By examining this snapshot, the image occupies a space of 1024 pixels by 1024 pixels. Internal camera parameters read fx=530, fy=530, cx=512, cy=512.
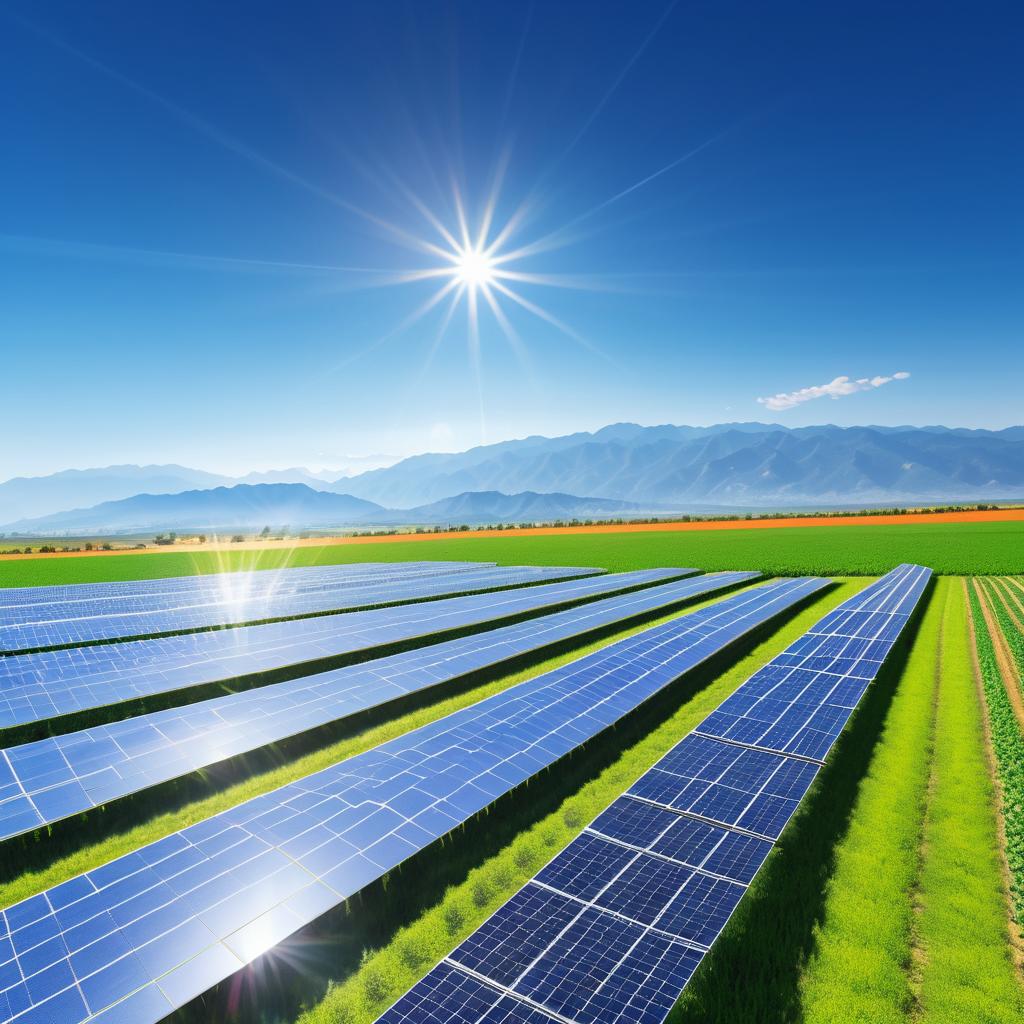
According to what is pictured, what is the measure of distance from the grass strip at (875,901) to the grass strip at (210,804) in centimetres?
693

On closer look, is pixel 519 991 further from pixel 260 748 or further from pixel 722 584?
pixel 722 584

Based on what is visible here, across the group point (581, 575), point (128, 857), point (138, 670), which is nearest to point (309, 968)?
point (128, 857)

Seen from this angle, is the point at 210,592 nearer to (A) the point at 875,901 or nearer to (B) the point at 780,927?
(B) the point at 780,927

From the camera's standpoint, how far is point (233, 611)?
1986cm

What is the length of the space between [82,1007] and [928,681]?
15.8 m

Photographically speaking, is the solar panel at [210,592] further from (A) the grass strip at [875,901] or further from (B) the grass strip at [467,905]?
(A) the grass strip at [875,901]

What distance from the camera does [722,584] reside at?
1017 inches

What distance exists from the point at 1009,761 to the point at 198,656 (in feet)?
53.9

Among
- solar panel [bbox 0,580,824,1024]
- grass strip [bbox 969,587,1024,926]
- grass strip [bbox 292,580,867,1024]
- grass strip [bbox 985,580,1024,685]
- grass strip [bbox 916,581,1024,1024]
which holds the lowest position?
grass strip [bbox 292,580,867,1024]

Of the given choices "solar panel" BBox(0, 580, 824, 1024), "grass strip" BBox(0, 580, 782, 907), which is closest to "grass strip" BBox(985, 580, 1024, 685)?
"solar panel" BBox(0, 580, 824, 1024)

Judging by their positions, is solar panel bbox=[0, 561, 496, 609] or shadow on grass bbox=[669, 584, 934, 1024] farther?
solar panel bbox=[0, 561, 496, 609]

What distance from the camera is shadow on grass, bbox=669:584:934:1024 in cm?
434

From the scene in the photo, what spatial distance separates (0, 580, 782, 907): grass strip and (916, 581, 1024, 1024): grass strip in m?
7.74

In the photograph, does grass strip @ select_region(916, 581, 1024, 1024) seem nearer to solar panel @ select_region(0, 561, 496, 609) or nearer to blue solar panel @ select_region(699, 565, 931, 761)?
blue solar panel @ select_region(699, 565, 931, 761)
